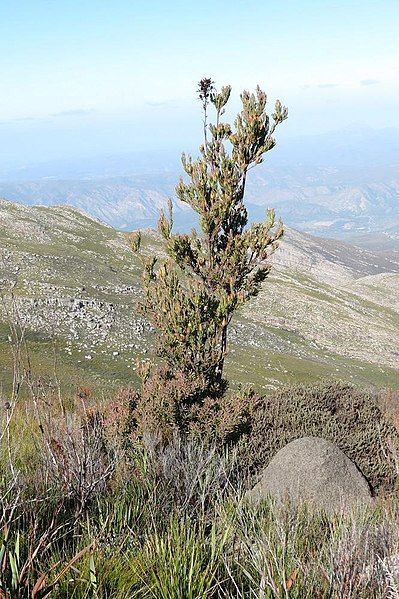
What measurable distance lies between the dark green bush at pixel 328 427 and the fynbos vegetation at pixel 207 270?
3.97 ft

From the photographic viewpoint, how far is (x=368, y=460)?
10789 millimetres

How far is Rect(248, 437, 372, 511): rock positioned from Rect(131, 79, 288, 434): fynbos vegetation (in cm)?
191

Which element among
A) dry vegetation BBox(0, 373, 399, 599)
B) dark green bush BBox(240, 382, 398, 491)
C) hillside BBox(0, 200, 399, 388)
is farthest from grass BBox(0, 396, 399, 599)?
hillside BBox(0, 200, 399, 388)

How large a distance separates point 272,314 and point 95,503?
280ft

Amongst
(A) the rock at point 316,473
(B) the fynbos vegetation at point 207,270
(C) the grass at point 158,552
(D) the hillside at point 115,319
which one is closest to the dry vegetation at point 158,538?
(C) the grass at point 158,552

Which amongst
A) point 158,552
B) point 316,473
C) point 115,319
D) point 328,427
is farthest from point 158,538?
point 115,319

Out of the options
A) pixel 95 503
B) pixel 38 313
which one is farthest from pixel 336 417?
pixel 38 313

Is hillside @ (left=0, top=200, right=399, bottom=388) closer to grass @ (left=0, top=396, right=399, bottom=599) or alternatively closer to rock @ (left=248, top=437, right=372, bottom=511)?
rock @ (left=248, top=437, right=372, bottom=511)

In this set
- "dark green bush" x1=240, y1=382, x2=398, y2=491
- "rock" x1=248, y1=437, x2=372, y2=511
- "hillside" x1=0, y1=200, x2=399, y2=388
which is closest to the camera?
"rock" x1=248, y1=437, x2=372, y2=511

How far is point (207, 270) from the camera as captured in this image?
11.8 m

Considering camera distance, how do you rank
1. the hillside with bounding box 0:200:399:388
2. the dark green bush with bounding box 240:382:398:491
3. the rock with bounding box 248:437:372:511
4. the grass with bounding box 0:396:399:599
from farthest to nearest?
the hillside with bounding box 0:200:399:388 < the dark green bush with bounding box 240:382:398:491 < the rock with bounding box 248:437:372:511 < the grass with bounding box 0:396:399:599

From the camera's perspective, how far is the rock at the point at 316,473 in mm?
9211

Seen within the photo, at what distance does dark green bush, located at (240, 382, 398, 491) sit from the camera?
1054cm

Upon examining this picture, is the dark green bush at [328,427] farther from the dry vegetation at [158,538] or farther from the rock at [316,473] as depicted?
the dry vegetation at [158,538]
